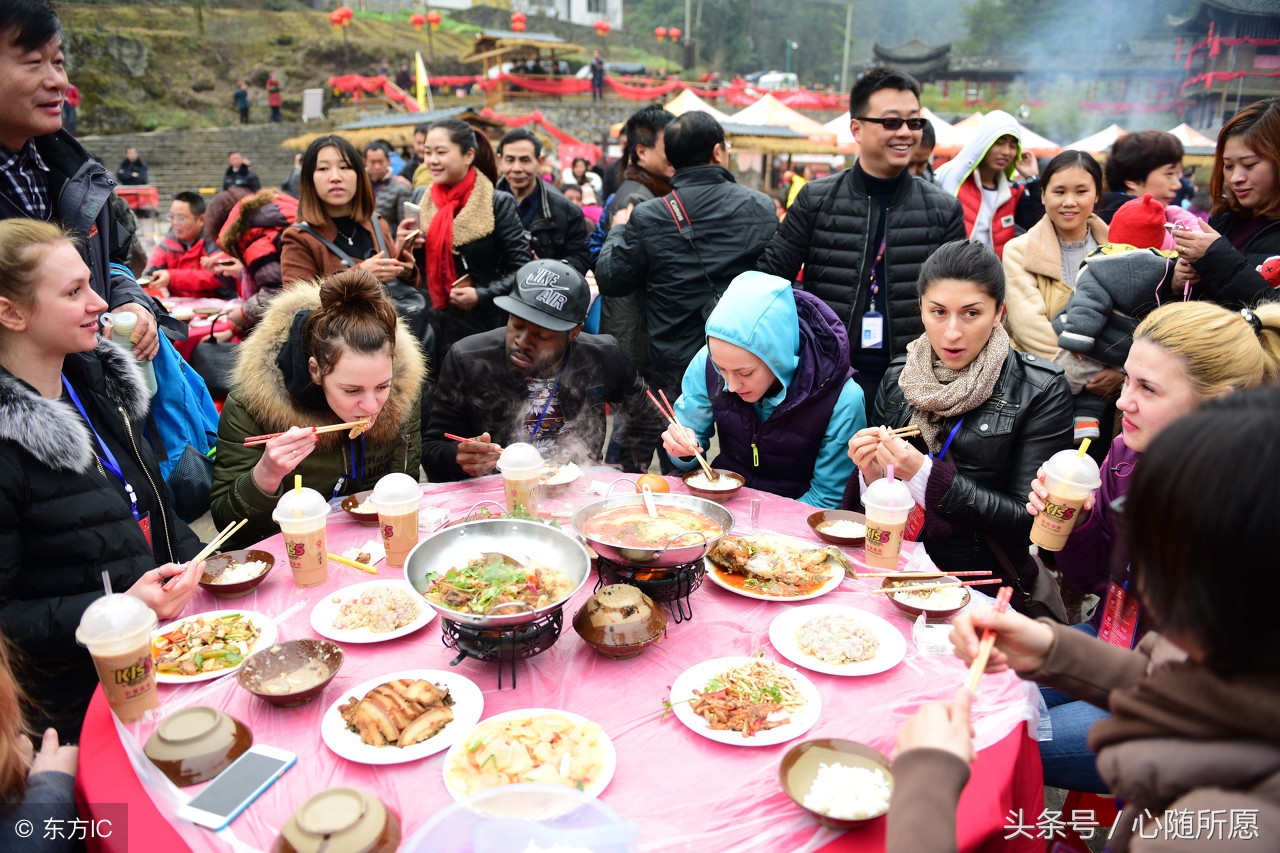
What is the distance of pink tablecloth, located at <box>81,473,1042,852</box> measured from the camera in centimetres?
142

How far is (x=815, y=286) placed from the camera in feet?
13.7

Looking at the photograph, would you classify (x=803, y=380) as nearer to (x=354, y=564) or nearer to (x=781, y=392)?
(x=781, y=392)

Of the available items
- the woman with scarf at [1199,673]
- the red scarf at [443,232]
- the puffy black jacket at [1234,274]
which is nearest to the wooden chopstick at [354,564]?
the woman with scarf at [1199,673]

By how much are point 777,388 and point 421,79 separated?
22.7 meters

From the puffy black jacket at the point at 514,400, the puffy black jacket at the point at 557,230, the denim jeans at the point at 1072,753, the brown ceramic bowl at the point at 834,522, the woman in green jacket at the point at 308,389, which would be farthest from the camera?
the puffy black jacket at the point at 557,230

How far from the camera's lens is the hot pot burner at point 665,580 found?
2053mm

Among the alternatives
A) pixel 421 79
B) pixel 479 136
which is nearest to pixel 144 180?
pixel 421 79

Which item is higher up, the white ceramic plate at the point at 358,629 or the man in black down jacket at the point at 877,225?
the man in black down jacket at the point at 877,225

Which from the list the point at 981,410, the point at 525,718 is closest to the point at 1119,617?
the point at 981,410

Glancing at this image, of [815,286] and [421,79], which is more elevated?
[421,79]

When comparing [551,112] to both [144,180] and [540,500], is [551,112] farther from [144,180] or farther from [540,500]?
[540,500]

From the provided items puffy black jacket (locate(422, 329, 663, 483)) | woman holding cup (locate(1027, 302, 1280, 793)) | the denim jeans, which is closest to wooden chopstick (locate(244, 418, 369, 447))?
puffy black jacket (locate(422, 329, 663, 483))

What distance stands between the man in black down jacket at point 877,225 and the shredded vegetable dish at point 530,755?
10.0 ft

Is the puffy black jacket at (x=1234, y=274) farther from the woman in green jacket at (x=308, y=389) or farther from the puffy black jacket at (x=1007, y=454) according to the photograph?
the woman in green jacket at (x=308, y=389)
